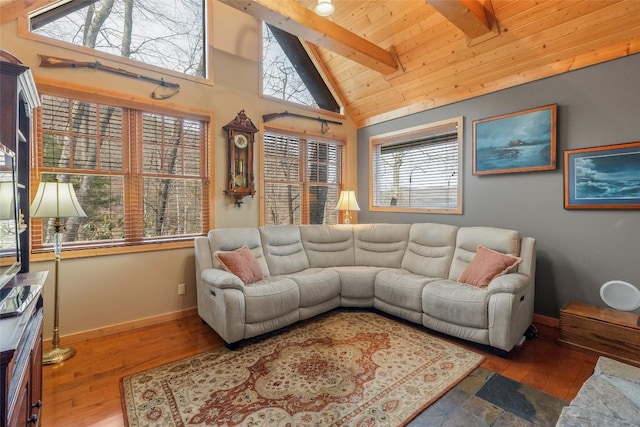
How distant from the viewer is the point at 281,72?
14.0ft

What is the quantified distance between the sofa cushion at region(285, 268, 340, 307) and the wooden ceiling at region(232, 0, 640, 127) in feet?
8.06

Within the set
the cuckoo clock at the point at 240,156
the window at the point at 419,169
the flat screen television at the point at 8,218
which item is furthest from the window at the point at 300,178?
the flat screen television at the point at 8,218

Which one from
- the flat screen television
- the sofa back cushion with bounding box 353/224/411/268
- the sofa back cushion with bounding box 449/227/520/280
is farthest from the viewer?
the sofa back cushion with bounding box 353/224/411/268

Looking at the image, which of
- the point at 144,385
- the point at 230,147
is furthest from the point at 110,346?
the point at 230,147

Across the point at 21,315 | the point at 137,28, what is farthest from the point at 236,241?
the point at 137,28

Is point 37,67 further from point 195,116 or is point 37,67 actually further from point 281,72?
point 281,72

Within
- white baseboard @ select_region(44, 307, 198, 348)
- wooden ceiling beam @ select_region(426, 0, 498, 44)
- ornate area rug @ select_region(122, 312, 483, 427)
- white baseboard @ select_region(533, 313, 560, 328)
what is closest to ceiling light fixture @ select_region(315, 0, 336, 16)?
wooden ceiling beam @ select_region(426, 0, 498, 44)

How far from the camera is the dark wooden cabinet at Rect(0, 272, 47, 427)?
82cm

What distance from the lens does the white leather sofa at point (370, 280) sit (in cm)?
254

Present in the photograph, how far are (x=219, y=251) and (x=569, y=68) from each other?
12.7ft

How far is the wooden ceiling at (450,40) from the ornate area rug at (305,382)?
2.89 m

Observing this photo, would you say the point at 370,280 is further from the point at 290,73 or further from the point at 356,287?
the point at 290,73

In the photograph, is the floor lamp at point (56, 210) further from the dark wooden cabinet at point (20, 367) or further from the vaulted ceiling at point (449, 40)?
the vaulted ceiling at point (449, 40)

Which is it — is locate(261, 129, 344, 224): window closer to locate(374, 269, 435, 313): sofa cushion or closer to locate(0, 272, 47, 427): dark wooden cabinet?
locate(374, 269, 435, 313): sofa cushion
